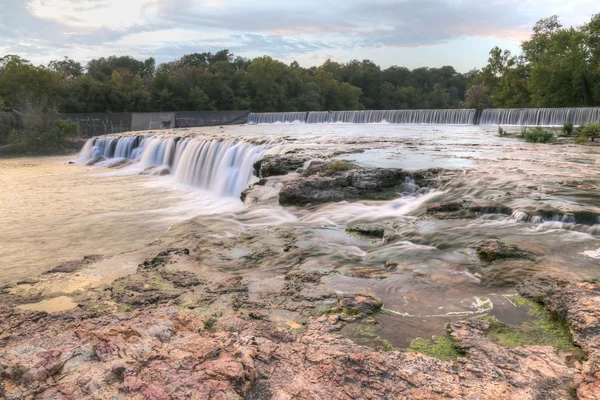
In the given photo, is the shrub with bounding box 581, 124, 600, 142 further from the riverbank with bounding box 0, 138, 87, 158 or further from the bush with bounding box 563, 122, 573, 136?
the riverbank with bounding box 0, 138, 87, 158

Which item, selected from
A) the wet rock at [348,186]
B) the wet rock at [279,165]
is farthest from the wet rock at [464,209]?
the wet rock at [279,165]

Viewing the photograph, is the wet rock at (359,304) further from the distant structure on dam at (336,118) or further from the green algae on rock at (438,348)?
the distant structure on dam at (336,118)

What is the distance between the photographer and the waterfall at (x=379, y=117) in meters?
31.5

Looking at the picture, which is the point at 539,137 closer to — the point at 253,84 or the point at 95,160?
the point at 95,160

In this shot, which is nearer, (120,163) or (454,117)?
(120,163)

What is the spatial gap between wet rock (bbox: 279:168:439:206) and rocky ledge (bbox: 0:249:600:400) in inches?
165

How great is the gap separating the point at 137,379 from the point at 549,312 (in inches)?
118

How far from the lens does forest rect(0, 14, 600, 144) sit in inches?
1470

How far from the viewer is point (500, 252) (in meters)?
4.69

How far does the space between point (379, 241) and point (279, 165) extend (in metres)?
5.14

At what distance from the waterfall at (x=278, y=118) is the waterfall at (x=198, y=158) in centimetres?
1900

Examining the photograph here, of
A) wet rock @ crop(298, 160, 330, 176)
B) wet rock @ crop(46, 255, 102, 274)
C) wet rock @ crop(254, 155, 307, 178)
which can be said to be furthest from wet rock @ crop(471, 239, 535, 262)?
wet rock @ crop(254, 155, 307, 178)

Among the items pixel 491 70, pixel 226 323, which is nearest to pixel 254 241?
pixel 226 323

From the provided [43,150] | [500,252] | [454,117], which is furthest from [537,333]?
[454,117]
